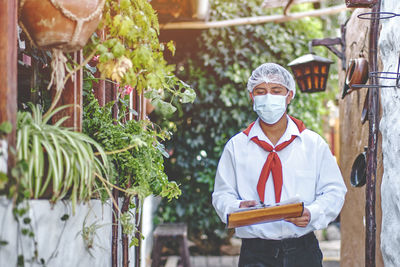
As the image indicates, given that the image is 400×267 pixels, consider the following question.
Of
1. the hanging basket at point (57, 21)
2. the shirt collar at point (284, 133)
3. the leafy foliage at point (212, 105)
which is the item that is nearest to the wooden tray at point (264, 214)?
the shirt collar at point (284, 133)

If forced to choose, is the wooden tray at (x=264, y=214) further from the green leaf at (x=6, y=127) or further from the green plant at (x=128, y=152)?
the green leaf at (x=6, y=127)

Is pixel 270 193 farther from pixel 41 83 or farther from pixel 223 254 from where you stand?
pixel 223 254

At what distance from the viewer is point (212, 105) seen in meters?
8.73

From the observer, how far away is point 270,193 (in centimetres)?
340

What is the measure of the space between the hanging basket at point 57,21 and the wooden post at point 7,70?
207 millimetres

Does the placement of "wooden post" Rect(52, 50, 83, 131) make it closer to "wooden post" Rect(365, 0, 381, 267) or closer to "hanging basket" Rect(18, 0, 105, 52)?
"hanging basket" Rect(18, 0, 105, 52)

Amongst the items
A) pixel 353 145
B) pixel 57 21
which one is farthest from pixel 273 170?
pixel 353 145

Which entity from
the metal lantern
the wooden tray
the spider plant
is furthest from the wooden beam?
the spider plant

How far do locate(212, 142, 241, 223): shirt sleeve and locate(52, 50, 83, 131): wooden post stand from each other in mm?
1105

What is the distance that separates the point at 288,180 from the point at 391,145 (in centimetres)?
94

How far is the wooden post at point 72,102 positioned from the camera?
8.71 ft

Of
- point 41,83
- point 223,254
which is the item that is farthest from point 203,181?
point 41,83

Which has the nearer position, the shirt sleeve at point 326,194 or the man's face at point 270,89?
the shirt sleeve at point 326,194

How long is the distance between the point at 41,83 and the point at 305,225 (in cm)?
172
